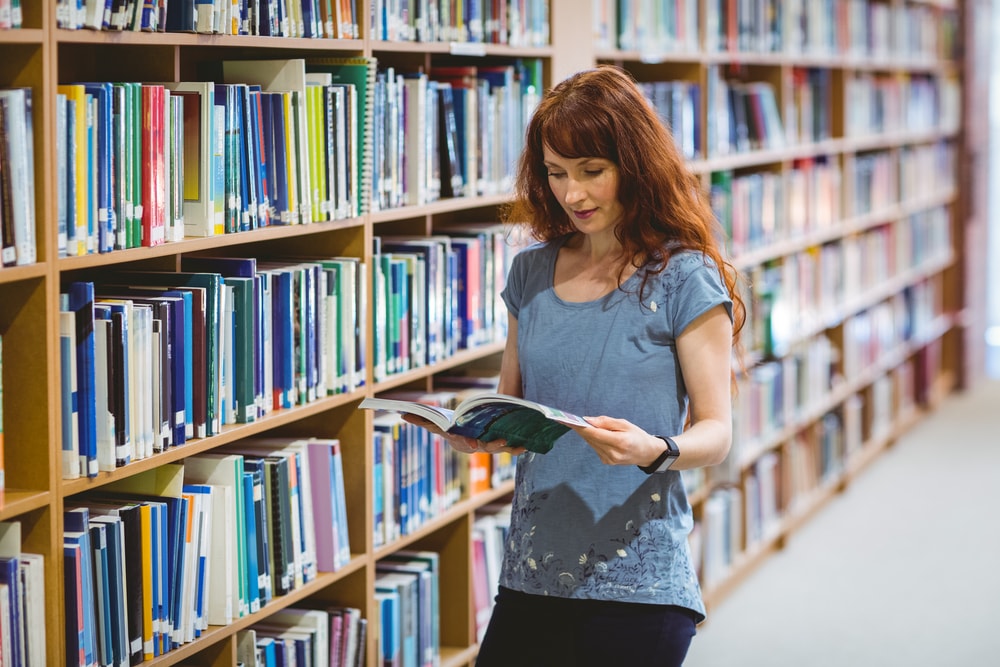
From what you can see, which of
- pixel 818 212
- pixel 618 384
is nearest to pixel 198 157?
pixel 618 384

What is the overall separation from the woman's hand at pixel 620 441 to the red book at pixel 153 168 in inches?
28.9

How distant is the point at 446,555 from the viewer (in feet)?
10.0

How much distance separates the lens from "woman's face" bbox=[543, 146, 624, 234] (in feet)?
6.23

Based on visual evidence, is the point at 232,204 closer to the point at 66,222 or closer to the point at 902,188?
the point at 66,222

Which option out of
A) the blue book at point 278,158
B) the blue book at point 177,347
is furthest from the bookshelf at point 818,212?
the blue book at point 177,347

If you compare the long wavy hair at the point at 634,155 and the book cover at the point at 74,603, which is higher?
the long wavy hair at the point at 634,155

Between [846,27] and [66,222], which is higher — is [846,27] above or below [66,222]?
above

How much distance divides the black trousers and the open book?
242 mm


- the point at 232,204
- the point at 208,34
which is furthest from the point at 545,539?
the point at 208,34

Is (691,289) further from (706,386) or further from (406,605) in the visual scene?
(406,605)

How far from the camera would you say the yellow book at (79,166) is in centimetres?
183

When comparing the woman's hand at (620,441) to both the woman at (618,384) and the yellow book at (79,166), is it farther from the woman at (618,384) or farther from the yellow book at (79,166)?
the yellow book at (79,166)

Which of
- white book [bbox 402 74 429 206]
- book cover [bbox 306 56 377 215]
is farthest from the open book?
white book [bbox 402 74 429 206]

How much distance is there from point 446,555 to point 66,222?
4.81 ft
